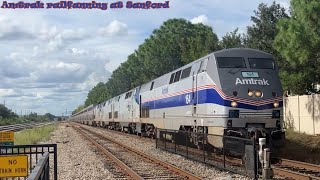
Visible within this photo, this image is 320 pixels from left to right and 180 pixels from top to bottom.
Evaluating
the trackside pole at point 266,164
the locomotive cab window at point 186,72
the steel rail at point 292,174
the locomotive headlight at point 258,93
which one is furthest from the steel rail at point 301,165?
the locomotive cab window at point 186,72

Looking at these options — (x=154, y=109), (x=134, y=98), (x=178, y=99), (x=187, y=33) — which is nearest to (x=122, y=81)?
(x=187, y=33)

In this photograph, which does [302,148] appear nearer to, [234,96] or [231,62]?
[231,62]

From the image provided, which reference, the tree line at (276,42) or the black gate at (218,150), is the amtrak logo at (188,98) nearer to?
the black gate at (218,150)

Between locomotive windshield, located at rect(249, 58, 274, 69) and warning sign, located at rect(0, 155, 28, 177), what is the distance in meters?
10.9

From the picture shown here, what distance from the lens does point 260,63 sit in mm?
16250

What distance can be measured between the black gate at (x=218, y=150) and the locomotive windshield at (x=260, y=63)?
10.4ft

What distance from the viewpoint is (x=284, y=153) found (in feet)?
65.1

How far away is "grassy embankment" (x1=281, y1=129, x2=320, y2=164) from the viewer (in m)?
18.8

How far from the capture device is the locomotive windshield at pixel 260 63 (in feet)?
52.8

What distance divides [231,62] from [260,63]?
1081 millimetres

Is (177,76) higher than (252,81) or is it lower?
higher

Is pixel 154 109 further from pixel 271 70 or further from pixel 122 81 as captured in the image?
pixel 122 81

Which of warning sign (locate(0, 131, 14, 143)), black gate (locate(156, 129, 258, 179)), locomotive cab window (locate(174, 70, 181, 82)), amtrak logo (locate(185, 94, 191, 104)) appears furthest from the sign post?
locomotive cab window (locate(174, 70, 181, 82))

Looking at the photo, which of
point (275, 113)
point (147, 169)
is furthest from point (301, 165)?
point (147, 169)
